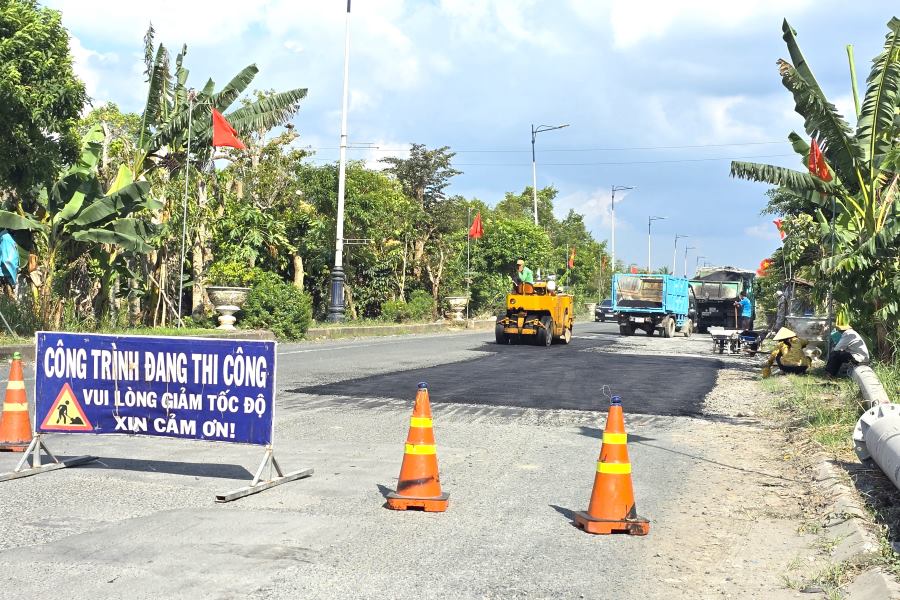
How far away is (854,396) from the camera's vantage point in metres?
12.5

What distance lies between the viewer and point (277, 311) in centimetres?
2742

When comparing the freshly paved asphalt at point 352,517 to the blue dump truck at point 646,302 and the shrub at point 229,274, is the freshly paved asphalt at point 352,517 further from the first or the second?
the blue dump truck at point 646,302

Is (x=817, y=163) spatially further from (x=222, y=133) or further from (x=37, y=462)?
(x=37, y=462)

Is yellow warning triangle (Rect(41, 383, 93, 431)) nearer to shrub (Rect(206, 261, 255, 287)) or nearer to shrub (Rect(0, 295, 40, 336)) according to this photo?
shrub (Rect(0, 295, 40, 336))

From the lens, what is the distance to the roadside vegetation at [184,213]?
19.2 meters

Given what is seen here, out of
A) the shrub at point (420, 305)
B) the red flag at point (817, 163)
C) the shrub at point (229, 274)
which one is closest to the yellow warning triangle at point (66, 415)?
the red flag at point (817, 163)

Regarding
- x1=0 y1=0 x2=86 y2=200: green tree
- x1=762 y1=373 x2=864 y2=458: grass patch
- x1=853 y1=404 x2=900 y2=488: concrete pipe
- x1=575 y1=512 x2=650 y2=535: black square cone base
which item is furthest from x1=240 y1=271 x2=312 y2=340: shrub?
x1=575 y1=512 x2=650 y2=535: black square cone base

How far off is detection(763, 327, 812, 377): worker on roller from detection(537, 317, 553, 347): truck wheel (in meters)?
10.9

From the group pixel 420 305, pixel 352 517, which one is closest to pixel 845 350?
pixel 352 517

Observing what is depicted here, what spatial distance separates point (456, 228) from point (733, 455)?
3330 centimetres

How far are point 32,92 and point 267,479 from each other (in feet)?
43.5

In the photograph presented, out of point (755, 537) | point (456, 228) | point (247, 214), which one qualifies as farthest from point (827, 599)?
point (456, 228)

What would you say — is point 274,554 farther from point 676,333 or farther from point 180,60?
point 676,333

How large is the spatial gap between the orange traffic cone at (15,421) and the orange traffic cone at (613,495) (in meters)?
5.12
